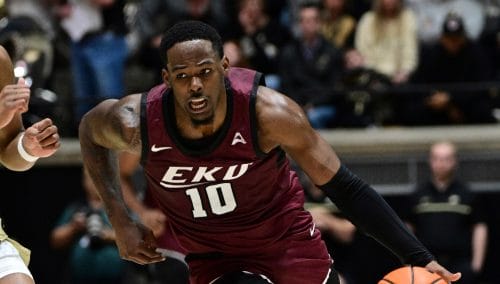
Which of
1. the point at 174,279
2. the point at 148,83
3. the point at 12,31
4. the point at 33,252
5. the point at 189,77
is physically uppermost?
the point at 189,77

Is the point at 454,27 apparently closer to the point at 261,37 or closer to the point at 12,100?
the point at 261,37

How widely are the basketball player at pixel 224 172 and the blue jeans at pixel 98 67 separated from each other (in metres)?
5.61

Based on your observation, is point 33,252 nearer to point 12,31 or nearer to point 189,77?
point 12,31

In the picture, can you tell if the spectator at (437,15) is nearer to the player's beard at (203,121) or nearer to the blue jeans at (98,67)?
the blue jeans at (98,67)

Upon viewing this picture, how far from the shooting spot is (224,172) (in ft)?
18.4

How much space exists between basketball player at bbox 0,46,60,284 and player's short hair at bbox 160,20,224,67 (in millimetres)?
682

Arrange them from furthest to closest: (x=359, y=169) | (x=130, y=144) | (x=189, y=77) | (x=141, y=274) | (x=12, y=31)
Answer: (x=359, y=169) → (x=12, y=31) → (x=141, y=274) → (x=130, y=144) → (x=189, y=77)

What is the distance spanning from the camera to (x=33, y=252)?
37.4 feet

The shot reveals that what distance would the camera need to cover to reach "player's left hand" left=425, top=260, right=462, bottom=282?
555 cm

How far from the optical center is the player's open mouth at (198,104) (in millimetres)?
5328

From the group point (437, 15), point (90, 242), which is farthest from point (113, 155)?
point (437, 15)

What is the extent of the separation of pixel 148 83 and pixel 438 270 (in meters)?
6.71

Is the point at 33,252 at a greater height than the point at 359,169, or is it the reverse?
the point at 359,169

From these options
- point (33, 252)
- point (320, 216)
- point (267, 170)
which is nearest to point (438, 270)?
point (267, 170)
